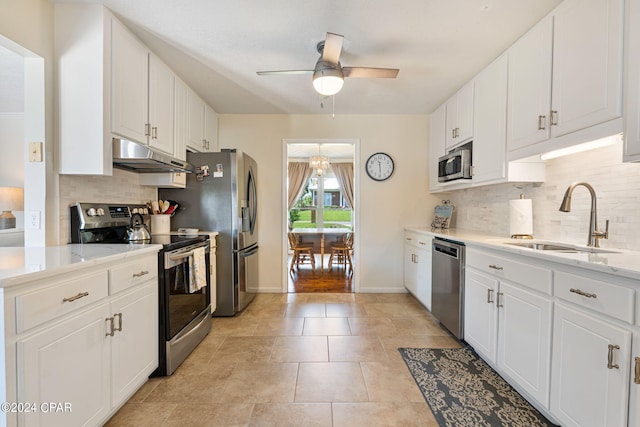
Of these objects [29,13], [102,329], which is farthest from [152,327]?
[29,13]

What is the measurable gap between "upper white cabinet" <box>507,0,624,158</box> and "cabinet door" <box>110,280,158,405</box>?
270 cm

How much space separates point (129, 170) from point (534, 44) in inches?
130

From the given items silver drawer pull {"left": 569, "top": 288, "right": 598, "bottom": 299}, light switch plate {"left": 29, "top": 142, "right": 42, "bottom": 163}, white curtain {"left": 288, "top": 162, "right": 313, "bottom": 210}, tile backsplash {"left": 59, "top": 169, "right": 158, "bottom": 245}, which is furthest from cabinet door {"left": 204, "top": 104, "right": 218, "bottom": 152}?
silver drawer pull {"left": 569, "top": 288, "right": 598, "bottom": 299}

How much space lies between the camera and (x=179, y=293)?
216 centimetres

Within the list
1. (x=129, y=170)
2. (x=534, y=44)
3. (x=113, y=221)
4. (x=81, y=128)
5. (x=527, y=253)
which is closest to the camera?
A: (x=527, y=253)

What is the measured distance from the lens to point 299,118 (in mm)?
3951

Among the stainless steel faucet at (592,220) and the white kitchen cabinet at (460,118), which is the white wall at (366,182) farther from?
the stainless steel faucet at (592,220)

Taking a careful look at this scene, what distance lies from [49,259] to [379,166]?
11.4 feet

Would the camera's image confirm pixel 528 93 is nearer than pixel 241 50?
Yes

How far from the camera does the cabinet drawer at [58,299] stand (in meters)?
1.06

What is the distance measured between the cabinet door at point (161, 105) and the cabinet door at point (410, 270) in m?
2.90

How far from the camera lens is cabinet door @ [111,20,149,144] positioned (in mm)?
1925

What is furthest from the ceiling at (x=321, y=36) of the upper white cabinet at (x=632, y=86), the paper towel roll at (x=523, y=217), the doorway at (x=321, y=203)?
the doorway at (x=321, y=203)

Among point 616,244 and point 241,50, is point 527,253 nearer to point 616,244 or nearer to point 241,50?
point 616,244
